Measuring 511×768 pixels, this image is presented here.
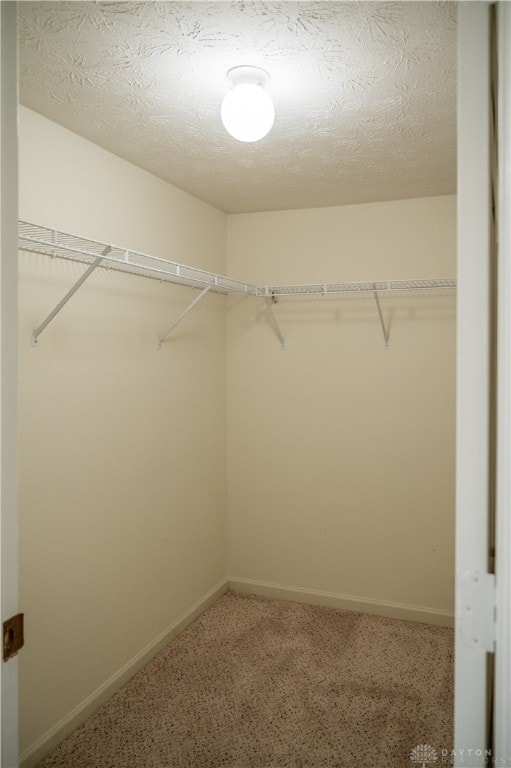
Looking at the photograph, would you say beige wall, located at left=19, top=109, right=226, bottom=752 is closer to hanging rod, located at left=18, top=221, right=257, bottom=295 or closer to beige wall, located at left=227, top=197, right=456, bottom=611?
hanging rod, located at left=18, top=221, right=257, bottom=295

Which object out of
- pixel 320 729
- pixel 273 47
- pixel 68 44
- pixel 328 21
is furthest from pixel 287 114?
pixel 320 729

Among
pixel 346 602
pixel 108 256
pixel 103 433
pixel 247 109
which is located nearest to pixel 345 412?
pixel 346 602

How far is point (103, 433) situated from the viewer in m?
2.41

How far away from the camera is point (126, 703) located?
2391mm

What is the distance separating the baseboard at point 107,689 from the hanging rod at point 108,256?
1.85 m

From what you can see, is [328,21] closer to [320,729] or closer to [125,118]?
[125,118]

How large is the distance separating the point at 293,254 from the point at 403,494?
1.64m

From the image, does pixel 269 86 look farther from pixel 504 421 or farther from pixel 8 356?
pixel 504 421

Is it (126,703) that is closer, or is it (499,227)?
(499,227)

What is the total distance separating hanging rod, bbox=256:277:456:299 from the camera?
9.07ft

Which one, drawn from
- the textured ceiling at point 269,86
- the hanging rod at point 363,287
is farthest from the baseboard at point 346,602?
the textured ceiling at point 269,86

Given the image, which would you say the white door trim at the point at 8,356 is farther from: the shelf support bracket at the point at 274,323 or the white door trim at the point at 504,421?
the shelf support bracket at the point at 274,323

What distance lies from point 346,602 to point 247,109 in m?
2.81

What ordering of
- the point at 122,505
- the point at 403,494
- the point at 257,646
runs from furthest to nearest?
1. the point at 403,494
2. the point at 257,646
3. the point at 122,505
